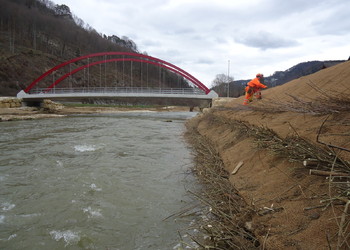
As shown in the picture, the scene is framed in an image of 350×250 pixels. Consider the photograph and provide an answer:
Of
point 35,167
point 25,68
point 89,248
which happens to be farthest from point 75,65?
point 89,248

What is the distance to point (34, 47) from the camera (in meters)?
67.9

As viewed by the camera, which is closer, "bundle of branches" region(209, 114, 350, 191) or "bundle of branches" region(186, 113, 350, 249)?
"bundle of branches" region(186, 113, 350, 249)

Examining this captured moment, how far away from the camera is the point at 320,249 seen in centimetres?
215

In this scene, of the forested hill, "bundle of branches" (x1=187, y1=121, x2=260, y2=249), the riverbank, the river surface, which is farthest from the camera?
the forested hill

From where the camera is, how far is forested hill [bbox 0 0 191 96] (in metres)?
51.8

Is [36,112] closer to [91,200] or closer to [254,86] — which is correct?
[254,86]

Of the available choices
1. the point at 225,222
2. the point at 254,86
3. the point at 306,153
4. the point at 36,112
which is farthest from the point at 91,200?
the point at 36,112

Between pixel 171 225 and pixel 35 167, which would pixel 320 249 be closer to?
pixel 171 225

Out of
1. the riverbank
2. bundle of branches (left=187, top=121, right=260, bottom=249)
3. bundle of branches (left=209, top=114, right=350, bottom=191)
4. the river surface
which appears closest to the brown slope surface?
bundle of branches (left=209, top=114, right=350, bottom=191)

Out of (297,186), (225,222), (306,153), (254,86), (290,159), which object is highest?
(254,86)

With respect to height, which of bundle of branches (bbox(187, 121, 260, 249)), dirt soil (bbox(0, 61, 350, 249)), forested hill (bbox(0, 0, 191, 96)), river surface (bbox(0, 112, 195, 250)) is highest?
forested hill (bbox(0, 0, 191, 96))

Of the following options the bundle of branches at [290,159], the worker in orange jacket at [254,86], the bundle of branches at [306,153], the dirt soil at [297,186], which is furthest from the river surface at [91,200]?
the worker in orange jacket at [254,86]

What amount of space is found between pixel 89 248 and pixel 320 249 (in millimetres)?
2702

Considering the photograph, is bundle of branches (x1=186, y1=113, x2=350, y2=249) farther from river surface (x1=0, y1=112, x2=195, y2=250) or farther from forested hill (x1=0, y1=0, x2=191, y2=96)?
forested hill (x1=0, y1=0, x2=191, y2=96)
